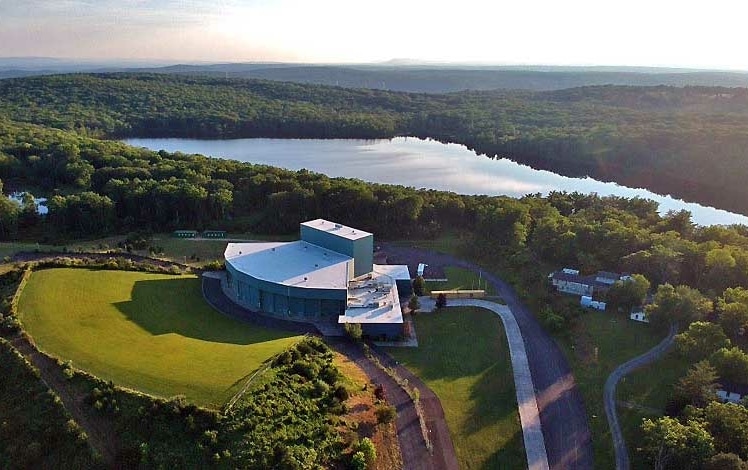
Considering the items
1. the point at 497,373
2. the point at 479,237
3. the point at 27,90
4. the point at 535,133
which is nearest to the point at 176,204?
the point at 479,237

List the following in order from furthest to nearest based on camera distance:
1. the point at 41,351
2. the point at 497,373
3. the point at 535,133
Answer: the point at 535,133 → the point at 497,373 → the point at 41,351

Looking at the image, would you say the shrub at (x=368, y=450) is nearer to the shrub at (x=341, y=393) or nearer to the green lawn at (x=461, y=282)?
the shrub at (x=341, y=393)

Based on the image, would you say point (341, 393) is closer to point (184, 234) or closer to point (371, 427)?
point (371, 427)

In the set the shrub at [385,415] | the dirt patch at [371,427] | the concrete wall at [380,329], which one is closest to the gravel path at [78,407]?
the dirt patch at [371,427]

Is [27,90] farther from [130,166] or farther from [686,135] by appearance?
[686,135]

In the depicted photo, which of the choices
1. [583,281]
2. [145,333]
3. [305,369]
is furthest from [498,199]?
[145,333]

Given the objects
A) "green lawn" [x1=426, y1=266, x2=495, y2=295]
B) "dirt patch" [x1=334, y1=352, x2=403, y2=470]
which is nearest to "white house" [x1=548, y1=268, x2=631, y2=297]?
"green lawn" [x1=426, y1=266, x2=495, y2=295]

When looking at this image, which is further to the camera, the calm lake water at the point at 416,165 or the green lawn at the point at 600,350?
the calm lake water at the point at 416,165
